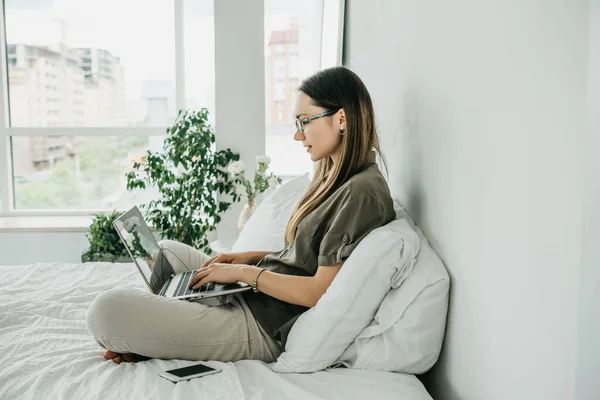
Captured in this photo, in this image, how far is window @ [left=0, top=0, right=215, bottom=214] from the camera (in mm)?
4125

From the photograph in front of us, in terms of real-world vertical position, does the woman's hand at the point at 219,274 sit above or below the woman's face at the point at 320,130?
below

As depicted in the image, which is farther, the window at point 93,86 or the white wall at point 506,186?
the window at point 93,86

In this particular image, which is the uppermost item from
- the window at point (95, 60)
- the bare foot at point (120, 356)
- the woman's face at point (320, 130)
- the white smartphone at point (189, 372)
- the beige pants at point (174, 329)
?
the window at point (95, 60)

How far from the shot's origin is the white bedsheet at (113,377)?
1202 mm

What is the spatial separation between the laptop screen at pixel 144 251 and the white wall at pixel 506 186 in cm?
75

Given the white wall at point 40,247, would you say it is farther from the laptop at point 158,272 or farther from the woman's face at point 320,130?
the woman's face at point 320,130

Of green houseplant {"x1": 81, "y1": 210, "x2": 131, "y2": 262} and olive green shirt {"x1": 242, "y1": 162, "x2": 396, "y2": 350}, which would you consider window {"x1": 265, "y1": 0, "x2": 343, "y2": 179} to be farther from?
olive green shirt {"x1": 242, "y1": 162, "x2": 396, "y2": 350}

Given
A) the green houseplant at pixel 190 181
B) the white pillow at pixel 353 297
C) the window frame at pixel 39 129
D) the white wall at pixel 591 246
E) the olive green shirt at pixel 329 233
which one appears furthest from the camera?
the window frame at pixel 39 129

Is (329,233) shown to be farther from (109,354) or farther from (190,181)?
(190,181)

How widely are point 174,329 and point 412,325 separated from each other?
55cm

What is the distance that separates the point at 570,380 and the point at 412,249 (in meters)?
0.59

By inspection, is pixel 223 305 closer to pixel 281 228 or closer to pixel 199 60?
pixel 281 228

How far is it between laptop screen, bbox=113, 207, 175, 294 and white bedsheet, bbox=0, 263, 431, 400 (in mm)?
221

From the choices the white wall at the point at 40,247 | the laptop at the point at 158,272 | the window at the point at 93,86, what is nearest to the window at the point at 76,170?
the window at the point at 93,86
